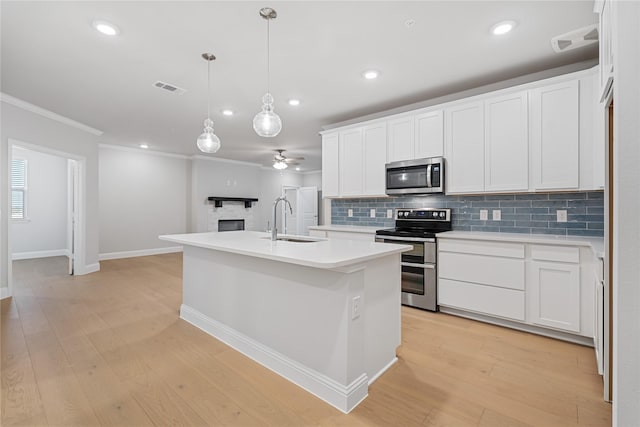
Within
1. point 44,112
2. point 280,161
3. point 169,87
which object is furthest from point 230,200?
point 169,87

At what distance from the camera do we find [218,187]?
26.9ft

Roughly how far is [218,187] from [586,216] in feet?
24.9

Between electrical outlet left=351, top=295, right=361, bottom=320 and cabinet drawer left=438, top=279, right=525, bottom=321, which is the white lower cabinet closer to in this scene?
cabinet drawer left=438, top=279, right=525, bottom=321

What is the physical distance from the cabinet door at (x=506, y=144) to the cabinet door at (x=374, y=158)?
1261mm

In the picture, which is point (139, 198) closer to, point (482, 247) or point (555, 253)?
point (482, 247)

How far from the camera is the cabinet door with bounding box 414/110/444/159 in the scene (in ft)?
11.7

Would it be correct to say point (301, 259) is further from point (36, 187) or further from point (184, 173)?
point (36, 187)

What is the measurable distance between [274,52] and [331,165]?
2183 millimetres

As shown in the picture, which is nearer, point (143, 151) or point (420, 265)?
point (420, 265)

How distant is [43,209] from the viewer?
6.72m

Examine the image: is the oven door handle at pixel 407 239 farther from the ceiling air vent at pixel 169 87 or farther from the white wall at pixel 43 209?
the white wall at pixel 43 209

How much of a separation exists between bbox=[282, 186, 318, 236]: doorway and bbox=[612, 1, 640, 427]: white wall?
29.4 ft

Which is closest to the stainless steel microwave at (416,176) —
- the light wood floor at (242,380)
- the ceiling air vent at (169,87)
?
the light wood floor at (242,380)

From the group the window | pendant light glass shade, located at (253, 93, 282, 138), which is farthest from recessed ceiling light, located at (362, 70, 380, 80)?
the window
